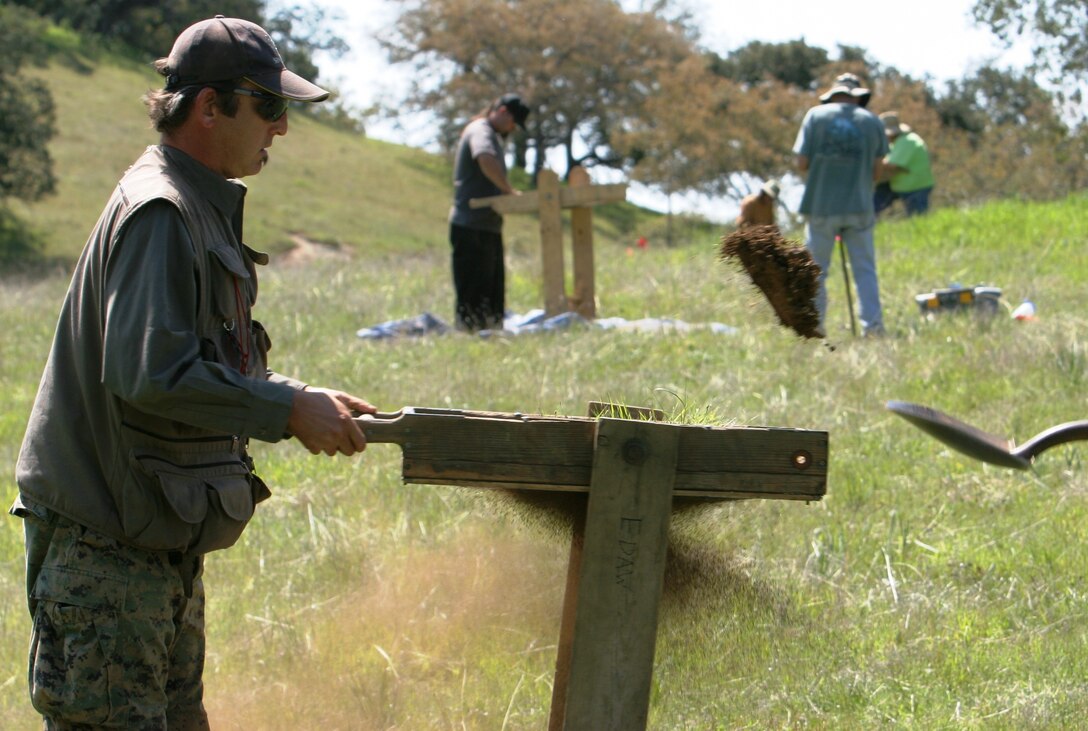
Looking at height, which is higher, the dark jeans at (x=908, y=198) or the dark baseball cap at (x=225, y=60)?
the dark jeans at (x=908, y=198)

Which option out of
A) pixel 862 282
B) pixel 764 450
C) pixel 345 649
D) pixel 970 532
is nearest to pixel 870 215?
pixel 862 282

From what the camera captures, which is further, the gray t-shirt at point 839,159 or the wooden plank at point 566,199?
the wooden plank at point 566,199

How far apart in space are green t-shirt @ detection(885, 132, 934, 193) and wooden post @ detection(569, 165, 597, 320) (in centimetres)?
454

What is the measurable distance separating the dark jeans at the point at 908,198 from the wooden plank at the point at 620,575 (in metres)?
13.3

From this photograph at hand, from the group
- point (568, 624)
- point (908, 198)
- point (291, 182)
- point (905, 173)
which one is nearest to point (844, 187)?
point (905, 173)

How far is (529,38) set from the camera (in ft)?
150

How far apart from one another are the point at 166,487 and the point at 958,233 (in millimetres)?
13106

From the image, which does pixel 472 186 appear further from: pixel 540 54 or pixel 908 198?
pixel 540 54

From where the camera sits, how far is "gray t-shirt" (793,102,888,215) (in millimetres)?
10031

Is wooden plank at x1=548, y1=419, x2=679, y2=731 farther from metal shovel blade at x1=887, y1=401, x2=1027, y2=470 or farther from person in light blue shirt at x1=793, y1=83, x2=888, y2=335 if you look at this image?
person in light blue shirt at x1=793, y1=83, x2=888, y2=335

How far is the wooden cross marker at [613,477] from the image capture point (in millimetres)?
2871

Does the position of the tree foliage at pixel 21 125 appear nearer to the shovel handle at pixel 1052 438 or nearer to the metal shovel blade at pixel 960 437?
the metal shovel blade at pixel 960 437

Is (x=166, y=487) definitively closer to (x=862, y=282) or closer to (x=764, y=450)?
(x=764, y=450)

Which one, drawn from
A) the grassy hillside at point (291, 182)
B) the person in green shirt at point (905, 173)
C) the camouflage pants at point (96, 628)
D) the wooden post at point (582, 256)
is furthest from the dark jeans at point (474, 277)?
the grassy hillside at point (291, 182)
